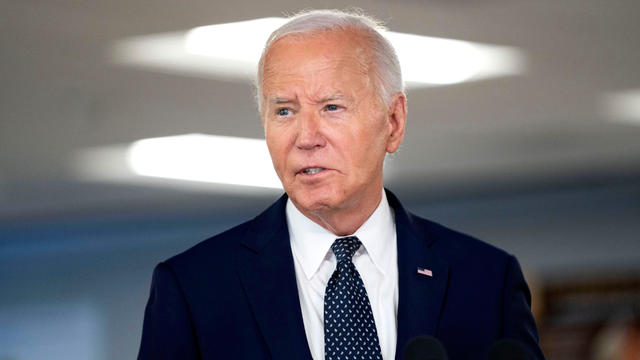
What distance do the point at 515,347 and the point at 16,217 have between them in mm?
9304

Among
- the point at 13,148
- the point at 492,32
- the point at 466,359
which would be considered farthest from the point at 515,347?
the point at 13,148

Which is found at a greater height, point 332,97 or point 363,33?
point 363,33

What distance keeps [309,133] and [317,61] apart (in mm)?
138

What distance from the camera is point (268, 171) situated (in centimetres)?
877

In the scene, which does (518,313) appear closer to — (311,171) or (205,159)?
(311,171)

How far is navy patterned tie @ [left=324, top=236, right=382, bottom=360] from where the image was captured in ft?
5.72

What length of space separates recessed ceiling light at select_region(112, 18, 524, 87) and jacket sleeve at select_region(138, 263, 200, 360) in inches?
157

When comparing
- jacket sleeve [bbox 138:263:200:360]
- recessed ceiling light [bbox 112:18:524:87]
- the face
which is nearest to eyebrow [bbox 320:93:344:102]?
the face

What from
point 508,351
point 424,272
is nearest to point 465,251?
point 424,272

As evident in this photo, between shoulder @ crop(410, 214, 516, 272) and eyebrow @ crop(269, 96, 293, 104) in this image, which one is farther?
shoulder @ crop(410, 214, 516, 272)

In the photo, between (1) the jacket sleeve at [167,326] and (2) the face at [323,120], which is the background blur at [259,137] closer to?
(2) the face at [323,120]

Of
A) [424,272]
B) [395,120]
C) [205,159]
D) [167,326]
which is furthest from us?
[205,159]

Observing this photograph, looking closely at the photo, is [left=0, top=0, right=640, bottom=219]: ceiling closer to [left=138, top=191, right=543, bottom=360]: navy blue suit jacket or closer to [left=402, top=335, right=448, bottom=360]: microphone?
[left=138, top=191, right=543, bottom=360]: navy blue suit jacket

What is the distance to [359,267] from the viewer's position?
73.6 inches
